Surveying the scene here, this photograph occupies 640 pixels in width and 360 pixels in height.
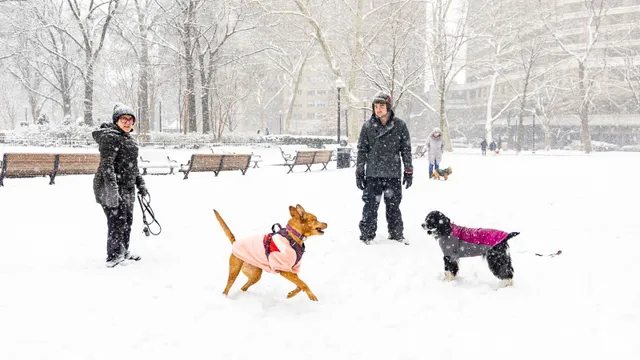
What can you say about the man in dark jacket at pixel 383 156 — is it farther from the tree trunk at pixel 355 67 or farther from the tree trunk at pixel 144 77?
the tree trunk at pixel 144 77

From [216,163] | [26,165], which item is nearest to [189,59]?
[216,163]

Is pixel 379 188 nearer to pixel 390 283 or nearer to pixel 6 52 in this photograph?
pixel 390 283

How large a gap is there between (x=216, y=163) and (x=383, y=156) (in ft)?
30.6

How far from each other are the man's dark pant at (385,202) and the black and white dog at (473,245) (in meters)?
1.44

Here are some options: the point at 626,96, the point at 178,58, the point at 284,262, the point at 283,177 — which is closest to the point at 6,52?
the point at 178,58

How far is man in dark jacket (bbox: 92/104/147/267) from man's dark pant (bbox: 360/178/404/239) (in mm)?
2857

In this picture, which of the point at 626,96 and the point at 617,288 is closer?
the point at 617,288

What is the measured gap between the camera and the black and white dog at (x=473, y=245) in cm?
413

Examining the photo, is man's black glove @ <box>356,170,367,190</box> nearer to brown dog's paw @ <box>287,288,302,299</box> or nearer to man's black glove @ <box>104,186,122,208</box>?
brown dog's paw @ <box>287,288,302,299</box>

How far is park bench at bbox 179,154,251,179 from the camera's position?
13328mm

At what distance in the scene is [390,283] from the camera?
15.1 ft

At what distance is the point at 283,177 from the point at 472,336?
1094cm

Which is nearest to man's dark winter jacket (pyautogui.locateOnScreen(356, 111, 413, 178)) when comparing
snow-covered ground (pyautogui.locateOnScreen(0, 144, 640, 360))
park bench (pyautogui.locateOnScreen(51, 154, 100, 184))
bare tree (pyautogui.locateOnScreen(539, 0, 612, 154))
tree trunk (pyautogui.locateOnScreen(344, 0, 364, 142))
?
snow-covered ground (pyautogui.locateOnScreen(0, 144, 640, 360))

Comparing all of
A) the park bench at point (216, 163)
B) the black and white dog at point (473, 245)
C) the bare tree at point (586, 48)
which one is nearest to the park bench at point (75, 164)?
the park bench at point (216, 163)
